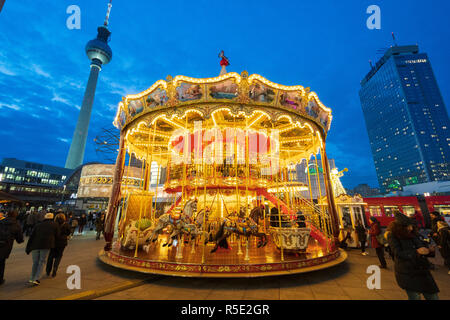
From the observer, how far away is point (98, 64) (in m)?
81.4

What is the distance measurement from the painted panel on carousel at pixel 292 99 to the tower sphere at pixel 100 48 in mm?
101014

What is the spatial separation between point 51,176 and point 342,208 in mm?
77113

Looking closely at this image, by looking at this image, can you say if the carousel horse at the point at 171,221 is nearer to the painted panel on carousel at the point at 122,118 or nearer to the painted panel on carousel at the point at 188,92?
the painted panel on carousel at the point at 188,92

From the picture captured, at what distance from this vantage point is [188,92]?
20.9ft

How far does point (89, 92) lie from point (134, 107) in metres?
87.9

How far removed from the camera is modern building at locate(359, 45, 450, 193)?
7219cm

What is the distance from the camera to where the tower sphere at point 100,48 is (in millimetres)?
79812

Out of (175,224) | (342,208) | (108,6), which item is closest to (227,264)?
(175,224)

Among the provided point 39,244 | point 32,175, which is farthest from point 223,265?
point 32,175

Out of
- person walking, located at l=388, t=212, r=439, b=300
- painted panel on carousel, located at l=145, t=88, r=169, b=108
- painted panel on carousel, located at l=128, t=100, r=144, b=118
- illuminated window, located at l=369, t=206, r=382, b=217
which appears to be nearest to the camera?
person walking, located at l=388, t=212, r=439, b=300

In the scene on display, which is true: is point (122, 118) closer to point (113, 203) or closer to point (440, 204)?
point (113, 203)

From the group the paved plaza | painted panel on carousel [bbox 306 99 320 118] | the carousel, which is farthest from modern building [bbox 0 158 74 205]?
painted panel on carousel [bbox 306 99 320 118]

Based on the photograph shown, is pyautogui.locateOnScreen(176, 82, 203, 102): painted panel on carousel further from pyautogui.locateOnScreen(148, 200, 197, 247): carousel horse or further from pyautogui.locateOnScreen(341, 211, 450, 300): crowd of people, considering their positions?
pyautogui.locateOnScreen(341, 211, 450, 300): crowd of people

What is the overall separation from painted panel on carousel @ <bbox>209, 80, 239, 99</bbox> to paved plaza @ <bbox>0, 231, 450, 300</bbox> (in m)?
5.27
